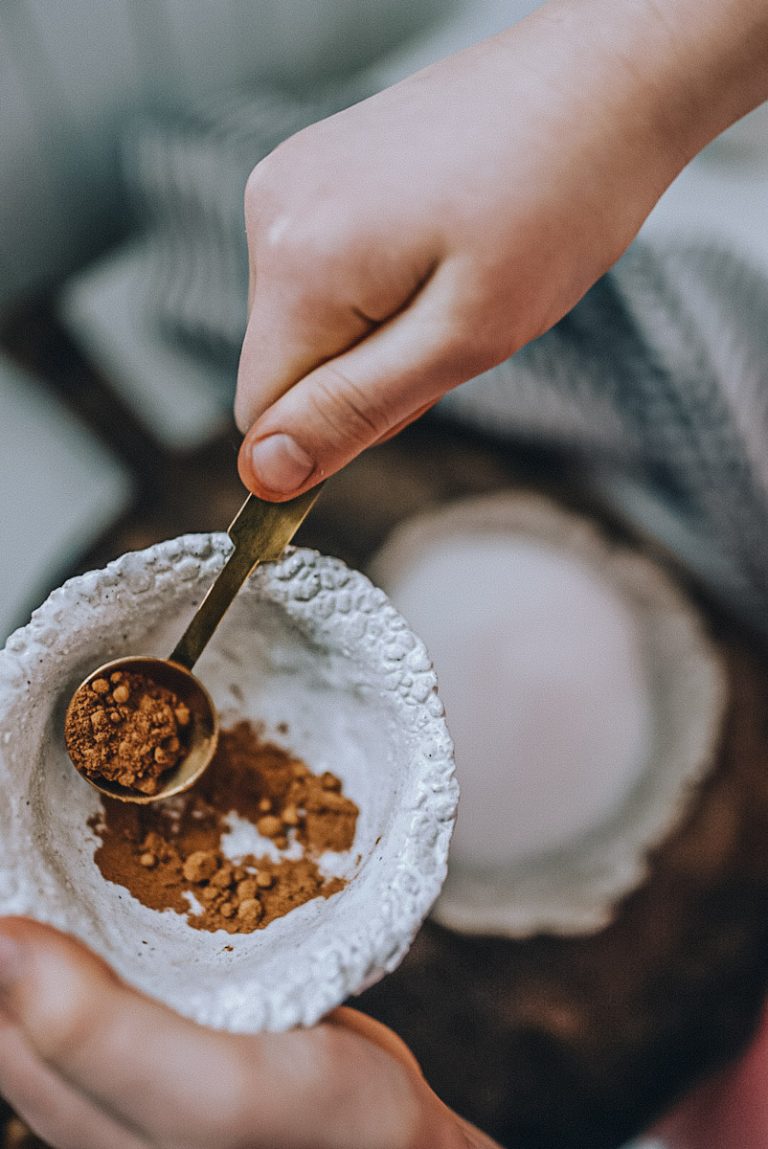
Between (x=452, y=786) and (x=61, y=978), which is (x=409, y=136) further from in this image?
(x=61, y=978)

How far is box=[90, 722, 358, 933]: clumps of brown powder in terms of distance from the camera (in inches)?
16.8

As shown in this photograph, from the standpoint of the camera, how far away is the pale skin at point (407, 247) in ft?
1.39

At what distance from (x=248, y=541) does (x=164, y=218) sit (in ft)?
1.84

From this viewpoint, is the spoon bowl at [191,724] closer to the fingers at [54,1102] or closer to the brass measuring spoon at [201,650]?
the brass measuring spoon at [201,650]

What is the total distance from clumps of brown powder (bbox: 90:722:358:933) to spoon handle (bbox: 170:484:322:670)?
70 millimetres

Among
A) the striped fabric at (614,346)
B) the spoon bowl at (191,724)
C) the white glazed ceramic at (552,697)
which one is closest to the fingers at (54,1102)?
the spoon bowl at (191,724)

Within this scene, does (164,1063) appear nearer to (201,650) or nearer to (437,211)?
(201,650)

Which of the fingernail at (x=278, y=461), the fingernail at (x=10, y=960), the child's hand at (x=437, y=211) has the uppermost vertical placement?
the child's hand at (x=437, y=211)

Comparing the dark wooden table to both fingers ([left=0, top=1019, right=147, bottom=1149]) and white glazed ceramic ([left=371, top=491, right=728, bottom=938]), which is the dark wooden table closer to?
white glazed ceramic ([left=371, top=491, right=728, bottom=938])

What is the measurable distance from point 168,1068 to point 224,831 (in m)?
0.12

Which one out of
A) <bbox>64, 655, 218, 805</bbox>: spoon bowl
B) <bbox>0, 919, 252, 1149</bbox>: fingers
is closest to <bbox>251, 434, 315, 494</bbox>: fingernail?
<bbox>64, 655, 218, 805</bbox>: spoon bowl

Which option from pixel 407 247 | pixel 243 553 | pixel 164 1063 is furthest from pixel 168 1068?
pixel 407 247

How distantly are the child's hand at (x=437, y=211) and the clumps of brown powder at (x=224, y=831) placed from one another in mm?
160

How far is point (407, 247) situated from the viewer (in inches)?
16.8
